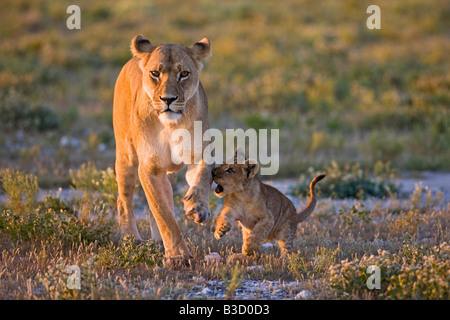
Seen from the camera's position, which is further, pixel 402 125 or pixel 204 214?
pixel 402 125

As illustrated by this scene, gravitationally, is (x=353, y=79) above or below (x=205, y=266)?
above

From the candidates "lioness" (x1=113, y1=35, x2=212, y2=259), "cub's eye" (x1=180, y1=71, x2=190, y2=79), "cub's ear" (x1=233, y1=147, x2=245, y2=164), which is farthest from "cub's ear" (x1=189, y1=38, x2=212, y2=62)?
"cub's ear" (x1=233, y1=147, x2=245, y2=164)

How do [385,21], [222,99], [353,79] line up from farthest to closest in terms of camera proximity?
1. [385,21]
2. [353,79]
3. [222,99]

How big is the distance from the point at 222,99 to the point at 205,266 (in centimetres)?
1073

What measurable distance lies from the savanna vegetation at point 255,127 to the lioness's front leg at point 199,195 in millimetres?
548

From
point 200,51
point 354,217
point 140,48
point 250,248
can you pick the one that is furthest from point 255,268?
point 354,217

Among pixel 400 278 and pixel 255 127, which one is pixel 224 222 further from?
pixel 255 127

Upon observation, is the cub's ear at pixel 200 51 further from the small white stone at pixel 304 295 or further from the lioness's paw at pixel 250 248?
the small white stone at pixel 304 295

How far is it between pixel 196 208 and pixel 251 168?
97cm

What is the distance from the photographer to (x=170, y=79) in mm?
5820

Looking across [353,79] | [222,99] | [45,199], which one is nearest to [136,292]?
[45,199]

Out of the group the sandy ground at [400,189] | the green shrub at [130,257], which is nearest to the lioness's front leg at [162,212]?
the green shrub at [130,257]

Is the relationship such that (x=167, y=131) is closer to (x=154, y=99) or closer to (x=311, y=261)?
(x=154, y=99)

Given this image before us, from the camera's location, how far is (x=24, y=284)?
5.50m
